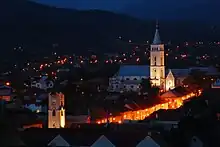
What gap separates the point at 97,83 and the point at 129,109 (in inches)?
981

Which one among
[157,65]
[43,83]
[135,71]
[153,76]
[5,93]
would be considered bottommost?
[5,93]

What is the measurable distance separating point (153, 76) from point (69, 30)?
3253 inches

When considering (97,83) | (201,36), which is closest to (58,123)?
(97,83)

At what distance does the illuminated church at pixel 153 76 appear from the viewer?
6147 cm

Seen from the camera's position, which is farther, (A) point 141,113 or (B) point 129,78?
(B) point 129,78

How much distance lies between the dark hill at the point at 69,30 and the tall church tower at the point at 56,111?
7411cm

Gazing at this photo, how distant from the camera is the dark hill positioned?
120m

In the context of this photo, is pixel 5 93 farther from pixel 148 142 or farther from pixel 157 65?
pixel 148 142

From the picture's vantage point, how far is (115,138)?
2173 centimetres

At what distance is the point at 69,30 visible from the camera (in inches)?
5635

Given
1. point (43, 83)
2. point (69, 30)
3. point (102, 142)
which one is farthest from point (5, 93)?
point (69, 30)

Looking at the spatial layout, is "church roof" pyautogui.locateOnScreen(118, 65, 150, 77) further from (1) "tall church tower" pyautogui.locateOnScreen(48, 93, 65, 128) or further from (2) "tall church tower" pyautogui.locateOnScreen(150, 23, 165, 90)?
(1) "tall church tower" pyautogui.locateOnScreen(48, 93, 65, 128)

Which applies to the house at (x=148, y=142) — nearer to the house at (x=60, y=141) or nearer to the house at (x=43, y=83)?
the house at (x=60, y=141)

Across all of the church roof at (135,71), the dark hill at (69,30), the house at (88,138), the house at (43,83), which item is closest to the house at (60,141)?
the house at (88,138)
